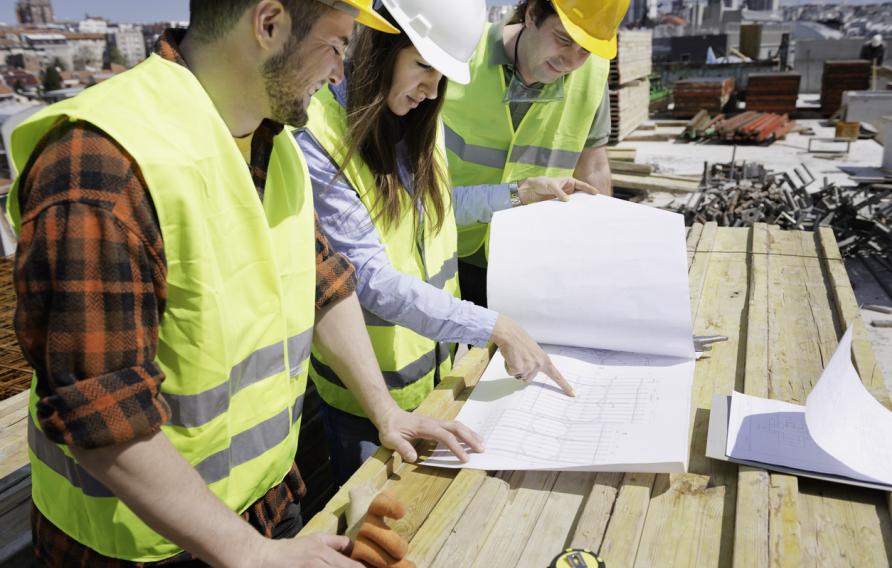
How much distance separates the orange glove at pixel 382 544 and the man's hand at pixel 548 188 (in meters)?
1.33

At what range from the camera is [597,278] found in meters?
1.93

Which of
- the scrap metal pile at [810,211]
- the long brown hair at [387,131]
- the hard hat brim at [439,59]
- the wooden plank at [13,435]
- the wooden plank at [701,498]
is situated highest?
the hard hat brim at [439,59]

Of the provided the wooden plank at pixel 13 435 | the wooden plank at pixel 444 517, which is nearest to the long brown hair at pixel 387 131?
the wooden plank at pixel 444 517

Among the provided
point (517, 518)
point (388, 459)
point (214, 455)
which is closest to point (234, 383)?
point (214, 455)

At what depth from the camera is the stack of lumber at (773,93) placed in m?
17.6

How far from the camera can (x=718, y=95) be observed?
57.1 feet

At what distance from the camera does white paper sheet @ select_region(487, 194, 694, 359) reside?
185cm

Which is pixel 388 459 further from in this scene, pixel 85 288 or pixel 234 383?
pixel 85 288

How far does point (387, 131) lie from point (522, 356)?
678 mm

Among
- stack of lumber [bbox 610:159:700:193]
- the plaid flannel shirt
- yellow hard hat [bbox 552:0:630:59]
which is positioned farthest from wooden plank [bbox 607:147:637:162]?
the plaid flannel shirt

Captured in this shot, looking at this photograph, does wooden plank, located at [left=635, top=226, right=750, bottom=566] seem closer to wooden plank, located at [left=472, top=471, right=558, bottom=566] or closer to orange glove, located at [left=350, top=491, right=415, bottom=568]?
wooden plank, located at [left=472, top=471, right=558, bottom=566]

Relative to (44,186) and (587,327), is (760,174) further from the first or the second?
(44,186)

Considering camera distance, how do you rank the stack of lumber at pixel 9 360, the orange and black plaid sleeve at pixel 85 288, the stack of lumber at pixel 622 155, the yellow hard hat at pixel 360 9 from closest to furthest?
the orange and black plaid sleeve at pixel 85 288, the yellow hard hat at pixel 360 9, the stack of lumber at pixel 9 360, the stack of lumber at pixel 622 155

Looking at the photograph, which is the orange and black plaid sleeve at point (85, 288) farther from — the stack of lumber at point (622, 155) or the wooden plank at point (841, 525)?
→ the stack of lumber at point (622, 155)
